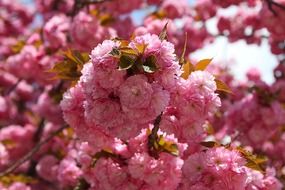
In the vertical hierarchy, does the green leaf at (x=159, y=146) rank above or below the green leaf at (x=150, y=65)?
below

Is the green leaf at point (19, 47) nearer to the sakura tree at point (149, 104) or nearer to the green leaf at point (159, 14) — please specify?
the sakura tree at point (149, 104)

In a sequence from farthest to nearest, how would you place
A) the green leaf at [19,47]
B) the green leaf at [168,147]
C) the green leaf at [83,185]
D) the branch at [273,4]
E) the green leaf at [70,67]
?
the green leaf at [19,47] < the branch at [273,4] < the green leaf at [83,185] < the green leaf at [70,67] < the green leaf at [168,147]

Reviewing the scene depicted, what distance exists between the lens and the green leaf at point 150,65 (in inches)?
100

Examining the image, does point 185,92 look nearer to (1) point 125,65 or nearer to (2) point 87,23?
(1) point 125,65

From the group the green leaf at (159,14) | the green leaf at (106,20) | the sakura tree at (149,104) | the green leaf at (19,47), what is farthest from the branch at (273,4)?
the green leaf at (19,47)

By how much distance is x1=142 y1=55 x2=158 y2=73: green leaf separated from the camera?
2.55 metres

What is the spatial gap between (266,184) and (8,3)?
20.0ft

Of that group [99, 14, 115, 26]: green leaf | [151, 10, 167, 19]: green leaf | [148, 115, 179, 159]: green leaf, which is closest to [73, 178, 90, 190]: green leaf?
[148, 115, 179, 159]: green leaf

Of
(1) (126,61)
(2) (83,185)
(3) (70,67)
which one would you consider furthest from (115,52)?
(2) (83,185)

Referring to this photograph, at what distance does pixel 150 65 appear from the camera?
258 cm

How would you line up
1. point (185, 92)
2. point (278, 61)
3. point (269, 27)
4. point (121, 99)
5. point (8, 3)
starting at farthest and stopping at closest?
point (8, 3) → point (278, 61) → point (269, 27) → point (185, 92) → point (121, 99)

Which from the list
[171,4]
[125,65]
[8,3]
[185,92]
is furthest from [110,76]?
[8,3]

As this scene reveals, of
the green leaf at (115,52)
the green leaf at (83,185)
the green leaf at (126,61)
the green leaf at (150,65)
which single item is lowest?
the green leaf at (83,185)

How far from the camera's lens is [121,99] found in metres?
2.54
